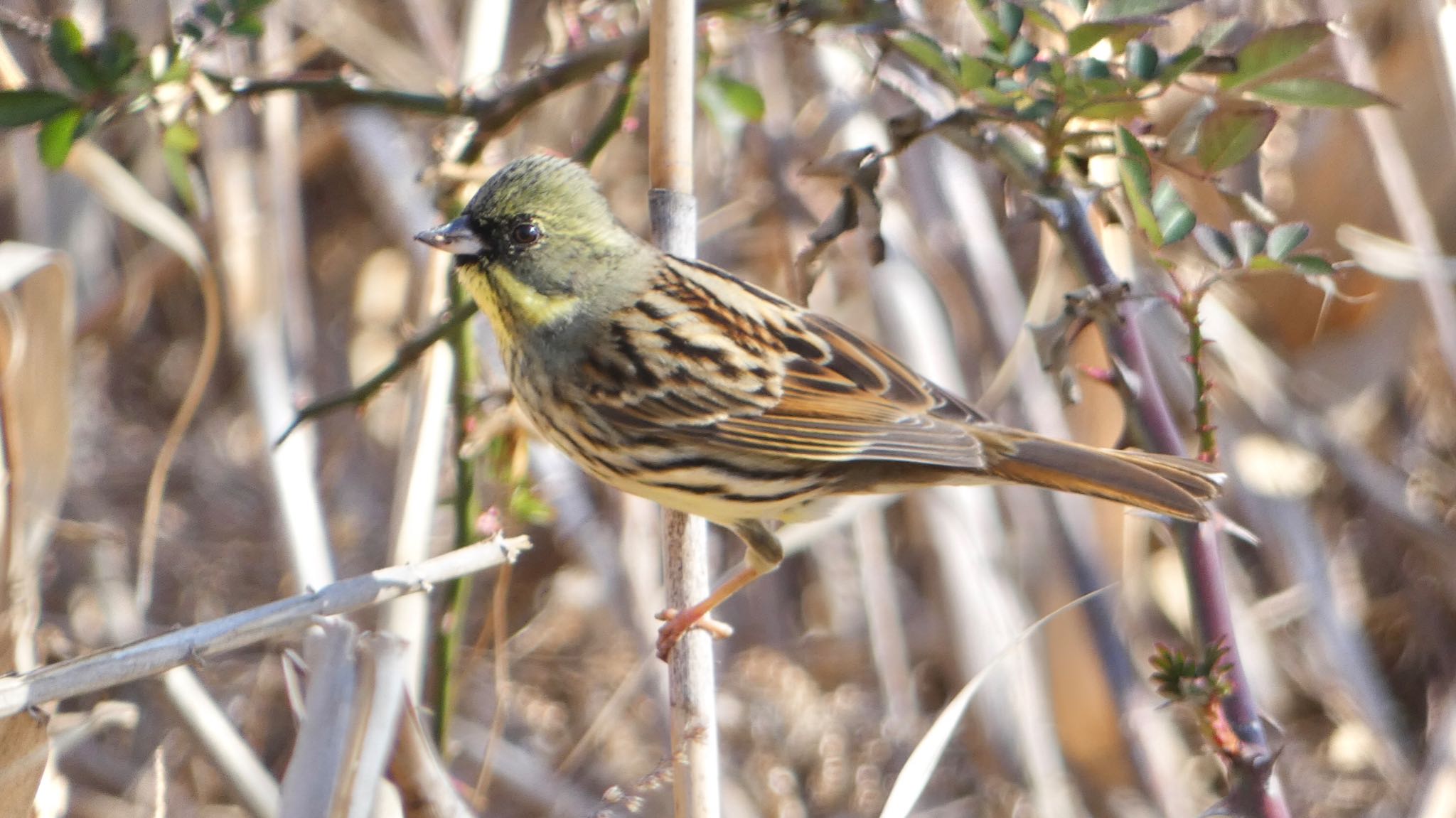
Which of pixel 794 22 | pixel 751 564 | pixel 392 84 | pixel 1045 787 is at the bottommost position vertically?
pixel 1045 787

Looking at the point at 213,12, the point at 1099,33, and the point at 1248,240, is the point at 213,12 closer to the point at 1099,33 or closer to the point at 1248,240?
the point at 1099,33

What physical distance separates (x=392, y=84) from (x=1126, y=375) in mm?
2357

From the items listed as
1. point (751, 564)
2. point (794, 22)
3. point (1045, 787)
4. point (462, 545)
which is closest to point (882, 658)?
point (1045, 787)

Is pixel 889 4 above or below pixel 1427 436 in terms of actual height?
above

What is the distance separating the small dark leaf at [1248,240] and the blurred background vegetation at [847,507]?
44.1 inches

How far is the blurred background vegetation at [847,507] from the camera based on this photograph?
10.1 feet

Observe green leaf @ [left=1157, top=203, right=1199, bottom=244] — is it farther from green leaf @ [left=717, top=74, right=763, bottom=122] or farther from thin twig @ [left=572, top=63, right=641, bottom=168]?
thin twig @ [left=572, top=63, right=641, bottom=168]

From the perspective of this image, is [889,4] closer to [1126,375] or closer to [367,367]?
[1126,375]

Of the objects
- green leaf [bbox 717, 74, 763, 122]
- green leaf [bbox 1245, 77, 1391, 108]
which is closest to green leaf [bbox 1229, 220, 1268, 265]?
green leaf [bbox 1245, 77, 1391, 108]

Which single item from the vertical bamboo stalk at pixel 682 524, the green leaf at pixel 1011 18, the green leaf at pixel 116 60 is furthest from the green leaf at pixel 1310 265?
the green leaf at pixel 116 60

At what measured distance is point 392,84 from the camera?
3.54 meters

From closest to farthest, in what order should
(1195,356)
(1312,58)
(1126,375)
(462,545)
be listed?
(1195,356) → (1126,375) → (462,545) → (1312,58)

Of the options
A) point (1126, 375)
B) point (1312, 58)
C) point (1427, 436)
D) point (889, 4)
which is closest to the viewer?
point (1126, 375)

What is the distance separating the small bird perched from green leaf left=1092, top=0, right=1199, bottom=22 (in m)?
0.67
